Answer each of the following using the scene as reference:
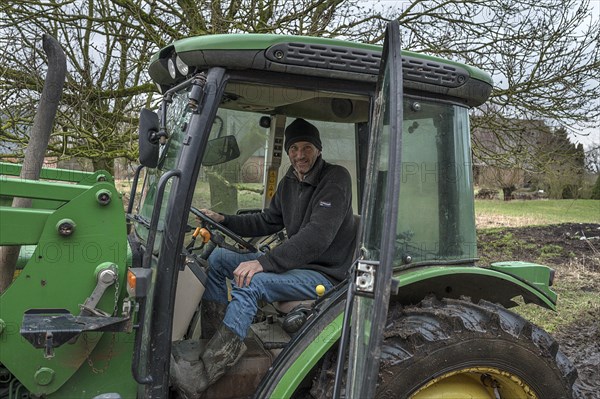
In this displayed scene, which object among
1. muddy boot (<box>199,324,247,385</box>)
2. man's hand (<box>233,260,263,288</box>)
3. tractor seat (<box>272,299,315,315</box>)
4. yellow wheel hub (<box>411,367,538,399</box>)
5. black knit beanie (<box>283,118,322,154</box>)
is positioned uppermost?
black knit beanie (<box>283,118,322,154</box>)

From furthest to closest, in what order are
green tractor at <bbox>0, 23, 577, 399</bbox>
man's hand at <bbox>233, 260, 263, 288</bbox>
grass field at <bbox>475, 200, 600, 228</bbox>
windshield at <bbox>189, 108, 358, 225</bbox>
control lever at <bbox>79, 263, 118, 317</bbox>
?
grass field at <bbox>475, 200, 600, 228</bbox> < windshield at <bbox>189, 108, 358, 225</bbox> < man's hand at <bbox>233, 260, 263, 288</bbox> < control lever at <bbox>79, 263, 118, 317</bbox> < green tractor at <bbox>0, 23, 577, 399</bbox>

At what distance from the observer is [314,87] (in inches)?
101

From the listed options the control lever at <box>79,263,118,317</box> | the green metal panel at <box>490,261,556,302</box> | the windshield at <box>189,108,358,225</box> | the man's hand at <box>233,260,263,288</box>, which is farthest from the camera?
the windshield at <box>189,108,358,225</box>

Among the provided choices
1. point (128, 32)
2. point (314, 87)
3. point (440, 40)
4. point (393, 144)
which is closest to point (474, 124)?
point (440, 40)

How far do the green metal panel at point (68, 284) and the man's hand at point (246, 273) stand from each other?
620 millimetres

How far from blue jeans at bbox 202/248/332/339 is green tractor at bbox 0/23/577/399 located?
13cm

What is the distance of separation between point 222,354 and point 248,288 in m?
0.35

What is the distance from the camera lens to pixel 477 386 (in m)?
2.69

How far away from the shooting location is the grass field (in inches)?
586

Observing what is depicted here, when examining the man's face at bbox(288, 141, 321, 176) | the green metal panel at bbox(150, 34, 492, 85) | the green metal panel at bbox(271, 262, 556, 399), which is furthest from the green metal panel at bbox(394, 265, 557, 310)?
the green metal panel at bbox(150, 34, 492, 85)

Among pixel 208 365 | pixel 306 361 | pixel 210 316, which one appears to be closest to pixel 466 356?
pixel 306 361

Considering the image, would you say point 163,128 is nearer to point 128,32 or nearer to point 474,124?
point 128,32

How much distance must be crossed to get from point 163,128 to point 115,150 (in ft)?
15.4

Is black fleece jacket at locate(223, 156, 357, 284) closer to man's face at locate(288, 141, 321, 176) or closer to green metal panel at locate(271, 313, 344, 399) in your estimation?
man's face at locate(288, 141, 321, 176)
